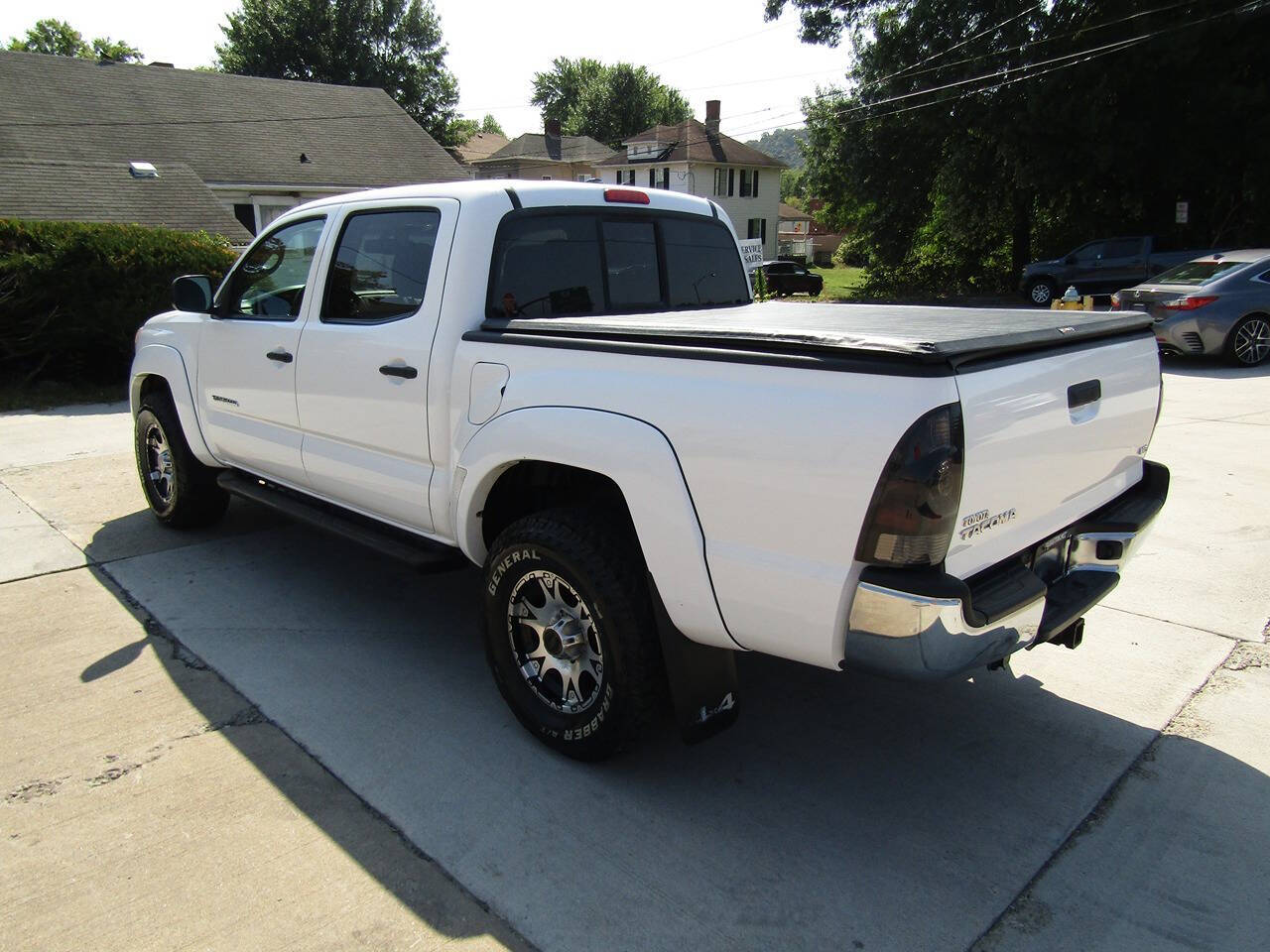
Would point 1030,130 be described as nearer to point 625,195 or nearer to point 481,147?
point 625,195

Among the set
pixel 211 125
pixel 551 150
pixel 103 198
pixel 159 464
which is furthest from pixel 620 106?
pixel 159 464

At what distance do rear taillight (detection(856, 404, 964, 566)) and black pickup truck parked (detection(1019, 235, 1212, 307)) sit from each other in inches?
797

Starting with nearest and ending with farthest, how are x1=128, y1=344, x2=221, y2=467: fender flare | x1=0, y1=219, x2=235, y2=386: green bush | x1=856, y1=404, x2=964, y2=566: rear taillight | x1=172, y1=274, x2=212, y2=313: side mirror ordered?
x1=856, y1=404, x2=964, y2=566: rear taillight → x1=172, y1=274, x2=212, y2=313: side mirror → x1=128, y1=344, x2=221, y2=467: fender flare → x1=0, y1=219, x2=235, y2=386: green bush

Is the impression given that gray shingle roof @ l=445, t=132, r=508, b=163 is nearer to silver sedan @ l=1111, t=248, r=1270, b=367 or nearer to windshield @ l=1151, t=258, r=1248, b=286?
windshield @ l=1151, t=258, r=1248, b=286

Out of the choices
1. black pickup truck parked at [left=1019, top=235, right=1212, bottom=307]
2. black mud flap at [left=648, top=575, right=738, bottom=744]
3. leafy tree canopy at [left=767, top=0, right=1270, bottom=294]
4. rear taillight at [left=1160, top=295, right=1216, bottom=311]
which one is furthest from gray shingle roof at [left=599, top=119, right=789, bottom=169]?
black mud flap at [left=648, top=575, right=738, bottom=744]

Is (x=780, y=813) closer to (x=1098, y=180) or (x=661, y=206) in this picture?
(x=661, y=206)

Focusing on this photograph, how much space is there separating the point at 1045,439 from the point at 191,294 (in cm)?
430

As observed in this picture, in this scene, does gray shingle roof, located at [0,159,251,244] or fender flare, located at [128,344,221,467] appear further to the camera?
gray shingle roof, located at [0,159,251,244]

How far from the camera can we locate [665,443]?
2.78 metres

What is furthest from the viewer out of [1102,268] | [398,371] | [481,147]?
[481,147]

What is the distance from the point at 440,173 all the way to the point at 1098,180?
19.9 meters

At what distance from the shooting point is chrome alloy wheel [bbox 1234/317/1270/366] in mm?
12469

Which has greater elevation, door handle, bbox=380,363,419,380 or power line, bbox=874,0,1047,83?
power line, bbox=874,0,1047,83

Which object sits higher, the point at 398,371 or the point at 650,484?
the point at 398,371
